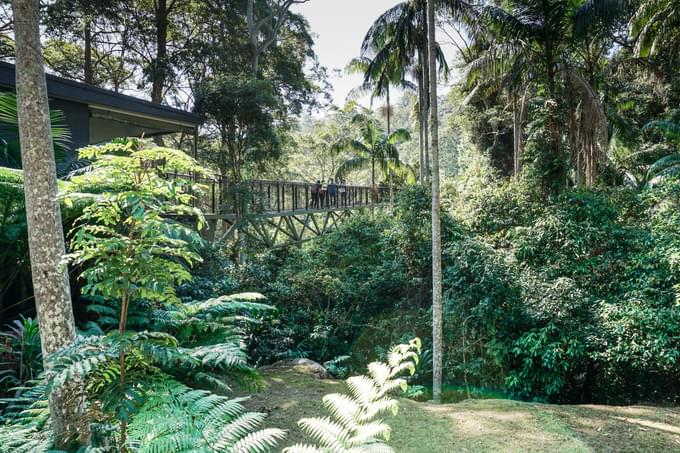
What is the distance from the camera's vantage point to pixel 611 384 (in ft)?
20.9

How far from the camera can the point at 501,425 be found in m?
4.17

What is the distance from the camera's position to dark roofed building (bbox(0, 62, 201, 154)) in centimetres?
683

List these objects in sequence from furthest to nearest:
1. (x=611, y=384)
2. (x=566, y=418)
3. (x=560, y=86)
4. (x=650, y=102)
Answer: (x=650, y=102)
(x=560, y=86)
(x=611, y=384)
(x=566, y=418)

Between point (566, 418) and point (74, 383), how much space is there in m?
4.79

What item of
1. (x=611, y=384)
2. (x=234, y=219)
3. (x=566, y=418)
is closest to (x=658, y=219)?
(x=611, y=384)

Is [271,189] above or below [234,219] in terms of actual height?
above

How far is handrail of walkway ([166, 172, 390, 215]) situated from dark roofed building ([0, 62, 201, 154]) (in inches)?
52.9

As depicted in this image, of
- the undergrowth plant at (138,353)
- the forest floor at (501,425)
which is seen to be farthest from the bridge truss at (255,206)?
the undergrowth plant at (138,353)

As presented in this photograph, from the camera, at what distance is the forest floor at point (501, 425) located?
3.74 metres

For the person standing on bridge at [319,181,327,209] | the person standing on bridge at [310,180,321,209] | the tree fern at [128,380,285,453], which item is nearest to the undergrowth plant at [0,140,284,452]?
the tree fern at [128,380,285,453]

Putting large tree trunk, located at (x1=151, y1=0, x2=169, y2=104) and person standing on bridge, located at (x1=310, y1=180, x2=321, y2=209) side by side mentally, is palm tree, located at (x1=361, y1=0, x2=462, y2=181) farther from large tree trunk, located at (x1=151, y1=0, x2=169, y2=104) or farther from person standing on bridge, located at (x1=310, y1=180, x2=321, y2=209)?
large tree trunk, located at (x1=151, y1=0, x2=169, y2=104)

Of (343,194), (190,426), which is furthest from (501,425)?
(343,194)

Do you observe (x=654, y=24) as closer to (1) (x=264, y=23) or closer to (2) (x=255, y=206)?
(2) (x=255, y=206)

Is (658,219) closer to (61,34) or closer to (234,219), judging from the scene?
(234,219)
